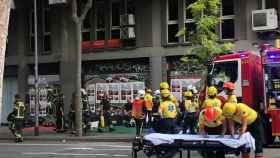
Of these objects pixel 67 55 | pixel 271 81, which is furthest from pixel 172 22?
pixel 271 81

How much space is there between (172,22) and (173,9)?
711 mm

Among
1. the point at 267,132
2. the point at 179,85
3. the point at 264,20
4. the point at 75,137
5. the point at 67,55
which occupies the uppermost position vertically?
the point at 264,20

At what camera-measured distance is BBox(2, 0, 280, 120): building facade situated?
27.5 metres

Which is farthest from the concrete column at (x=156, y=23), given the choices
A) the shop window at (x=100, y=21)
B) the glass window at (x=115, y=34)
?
the shop window at (x=100, y=21)

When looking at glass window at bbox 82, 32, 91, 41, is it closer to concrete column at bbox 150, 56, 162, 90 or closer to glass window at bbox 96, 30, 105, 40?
glass window at bbox 96, 30, 105, 40

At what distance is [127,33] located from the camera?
96.5ft

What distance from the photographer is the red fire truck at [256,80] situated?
705 inches

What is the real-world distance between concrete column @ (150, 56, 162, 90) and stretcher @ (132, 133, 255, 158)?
52.6 ft

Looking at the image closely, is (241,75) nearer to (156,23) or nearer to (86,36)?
(156,23)

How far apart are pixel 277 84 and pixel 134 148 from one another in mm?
6602

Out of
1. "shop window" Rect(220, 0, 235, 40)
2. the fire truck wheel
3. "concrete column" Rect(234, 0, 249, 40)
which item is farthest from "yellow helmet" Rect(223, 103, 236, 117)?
"shop window" Rect(220, 0, 235, 40)

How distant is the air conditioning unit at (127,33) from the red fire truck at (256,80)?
36.4ft

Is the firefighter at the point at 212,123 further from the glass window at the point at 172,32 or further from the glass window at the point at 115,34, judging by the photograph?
the glass window at the point at 115,34

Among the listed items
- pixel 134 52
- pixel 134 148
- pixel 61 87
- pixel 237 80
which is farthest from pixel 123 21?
pixel 134 148
